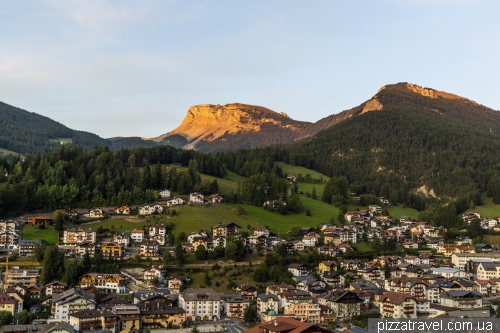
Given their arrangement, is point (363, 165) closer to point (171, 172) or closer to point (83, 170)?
point (171, 172)

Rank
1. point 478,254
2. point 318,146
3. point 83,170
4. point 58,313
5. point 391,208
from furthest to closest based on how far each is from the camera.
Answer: point 318,146 < point 391,208 < point 83,170 < point 478,254 < point 58,313

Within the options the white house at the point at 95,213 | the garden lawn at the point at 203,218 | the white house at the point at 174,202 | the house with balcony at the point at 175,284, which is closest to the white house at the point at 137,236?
the garden lawn at the point at 203,218

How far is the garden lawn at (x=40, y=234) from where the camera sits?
245 ft

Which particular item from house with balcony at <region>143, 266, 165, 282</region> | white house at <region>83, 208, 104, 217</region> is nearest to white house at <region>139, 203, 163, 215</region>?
white house at <region>83, 208, 104, 217</region>

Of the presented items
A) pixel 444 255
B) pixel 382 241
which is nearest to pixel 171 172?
pixel 382 241

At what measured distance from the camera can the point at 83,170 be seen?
309 ft

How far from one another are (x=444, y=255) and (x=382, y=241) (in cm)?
842

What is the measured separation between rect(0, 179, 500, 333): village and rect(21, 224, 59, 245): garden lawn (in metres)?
0.77

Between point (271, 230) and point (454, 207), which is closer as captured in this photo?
point (271, 230)

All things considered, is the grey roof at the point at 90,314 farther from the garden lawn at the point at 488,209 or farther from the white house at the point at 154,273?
the garden lawn at the point at 488,209

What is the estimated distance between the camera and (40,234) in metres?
76.0

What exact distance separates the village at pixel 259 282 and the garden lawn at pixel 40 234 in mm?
769

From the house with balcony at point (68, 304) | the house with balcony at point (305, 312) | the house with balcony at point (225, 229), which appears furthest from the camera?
the house with balcony at point (225, 229)

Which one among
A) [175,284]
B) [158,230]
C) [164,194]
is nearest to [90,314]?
[175,284]
